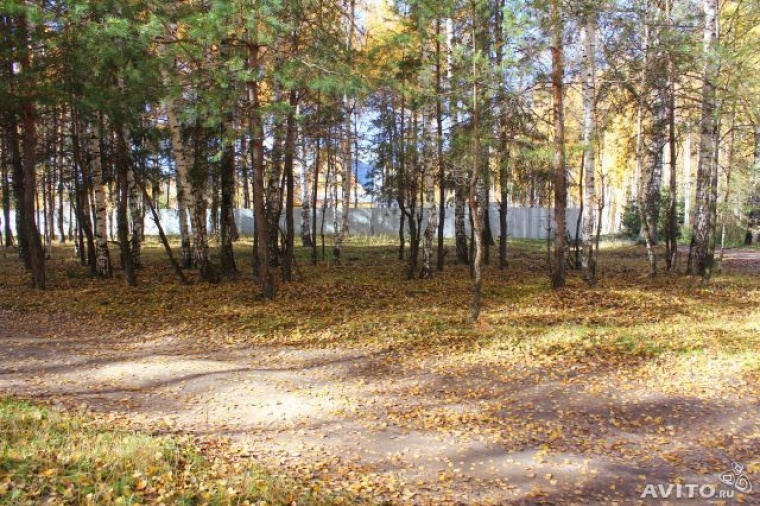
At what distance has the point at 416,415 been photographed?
21.1ft

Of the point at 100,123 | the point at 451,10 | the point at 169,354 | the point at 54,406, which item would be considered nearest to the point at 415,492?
the point at 54,406

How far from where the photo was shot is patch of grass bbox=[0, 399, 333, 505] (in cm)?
371

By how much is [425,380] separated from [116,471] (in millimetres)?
4421

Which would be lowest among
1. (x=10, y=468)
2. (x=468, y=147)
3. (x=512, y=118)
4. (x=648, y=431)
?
(x=648, y=431)

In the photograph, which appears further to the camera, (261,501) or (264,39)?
(264,39)

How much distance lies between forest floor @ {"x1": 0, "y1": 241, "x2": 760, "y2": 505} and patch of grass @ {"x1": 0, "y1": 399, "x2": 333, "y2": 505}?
50cm

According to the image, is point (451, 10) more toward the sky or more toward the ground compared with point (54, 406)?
more toward the sky

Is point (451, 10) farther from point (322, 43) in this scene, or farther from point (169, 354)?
point (169, 354)

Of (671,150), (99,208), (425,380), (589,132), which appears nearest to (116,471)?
(425,380)

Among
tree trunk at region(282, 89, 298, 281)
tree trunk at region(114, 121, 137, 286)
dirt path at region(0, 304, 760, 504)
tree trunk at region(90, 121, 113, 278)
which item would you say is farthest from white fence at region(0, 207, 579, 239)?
dirt path at region(0, 304, 760, 504)

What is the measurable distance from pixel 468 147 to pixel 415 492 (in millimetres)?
8136

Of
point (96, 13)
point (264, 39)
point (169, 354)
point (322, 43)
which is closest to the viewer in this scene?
point (169, 354)

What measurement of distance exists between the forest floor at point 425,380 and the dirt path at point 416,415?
3 cm

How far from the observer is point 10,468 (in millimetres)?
3854
